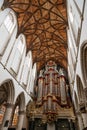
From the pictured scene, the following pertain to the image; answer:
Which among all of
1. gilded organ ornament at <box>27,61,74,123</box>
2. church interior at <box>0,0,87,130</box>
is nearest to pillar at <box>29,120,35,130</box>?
church interior at <box>0,0,87,130</box>

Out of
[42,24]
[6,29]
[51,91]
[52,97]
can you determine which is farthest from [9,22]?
[51,91]

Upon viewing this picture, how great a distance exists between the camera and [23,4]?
12859 mm

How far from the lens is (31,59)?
18.5 meters

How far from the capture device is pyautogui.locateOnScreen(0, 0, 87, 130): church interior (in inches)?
425

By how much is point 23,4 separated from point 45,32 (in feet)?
16.1

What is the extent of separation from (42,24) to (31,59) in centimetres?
552

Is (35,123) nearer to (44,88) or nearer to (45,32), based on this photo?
(44,88)

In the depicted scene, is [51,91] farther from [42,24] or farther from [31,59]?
[42,24]

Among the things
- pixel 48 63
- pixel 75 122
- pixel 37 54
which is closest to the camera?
pixel 75 122

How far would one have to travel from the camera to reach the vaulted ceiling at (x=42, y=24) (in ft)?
42.5

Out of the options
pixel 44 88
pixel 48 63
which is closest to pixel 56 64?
pixel 48 63

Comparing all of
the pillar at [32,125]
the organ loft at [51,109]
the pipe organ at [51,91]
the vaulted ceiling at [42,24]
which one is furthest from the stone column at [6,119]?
the vaulted ceiling at [42,24]

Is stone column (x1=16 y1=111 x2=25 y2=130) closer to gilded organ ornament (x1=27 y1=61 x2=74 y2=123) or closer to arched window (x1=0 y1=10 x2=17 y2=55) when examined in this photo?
gilded organ ornament (x1=27 y1=61 x2=74 y2=123)

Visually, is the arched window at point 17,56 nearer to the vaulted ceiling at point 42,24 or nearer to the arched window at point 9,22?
the vaulted ceiling at point 42,24
